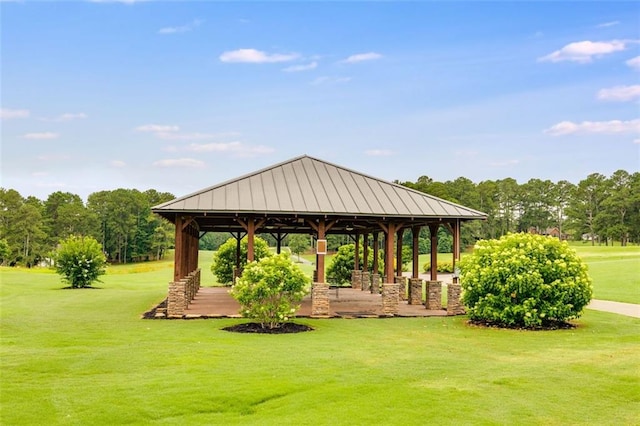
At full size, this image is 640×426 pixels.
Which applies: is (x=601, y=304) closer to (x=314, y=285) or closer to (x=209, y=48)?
(x=314, y=285)

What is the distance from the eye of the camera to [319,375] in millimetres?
8531

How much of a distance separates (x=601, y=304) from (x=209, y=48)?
17471 millimetres

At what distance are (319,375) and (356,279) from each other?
68.4 feet

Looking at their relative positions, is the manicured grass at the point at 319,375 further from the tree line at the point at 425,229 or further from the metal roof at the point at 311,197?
the tree line at the point at 425,229

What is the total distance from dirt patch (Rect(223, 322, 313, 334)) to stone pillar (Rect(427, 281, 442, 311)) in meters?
5.37

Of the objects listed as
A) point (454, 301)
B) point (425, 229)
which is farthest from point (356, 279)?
point (425, 229)

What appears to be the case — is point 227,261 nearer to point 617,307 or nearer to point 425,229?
point 617,307

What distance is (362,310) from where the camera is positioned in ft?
59.2

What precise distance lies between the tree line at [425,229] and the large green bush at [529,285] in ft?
138

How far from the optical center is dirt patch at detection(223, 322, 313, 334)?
13.3 m

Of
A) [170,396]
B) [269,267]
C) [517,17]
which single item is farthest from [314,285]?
[517,17]

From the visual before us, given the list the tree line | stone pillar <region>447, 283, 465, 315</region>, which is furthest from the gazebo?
the tree line

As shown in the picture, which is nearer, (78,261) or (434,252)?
(434,252)

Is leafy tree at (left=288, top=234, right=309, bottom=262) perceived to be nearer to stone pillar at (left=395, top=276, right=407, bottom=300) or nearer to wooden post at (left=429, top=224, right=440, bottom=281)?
stone pillar at (left=395, top=276, right=407, bottom=300)
